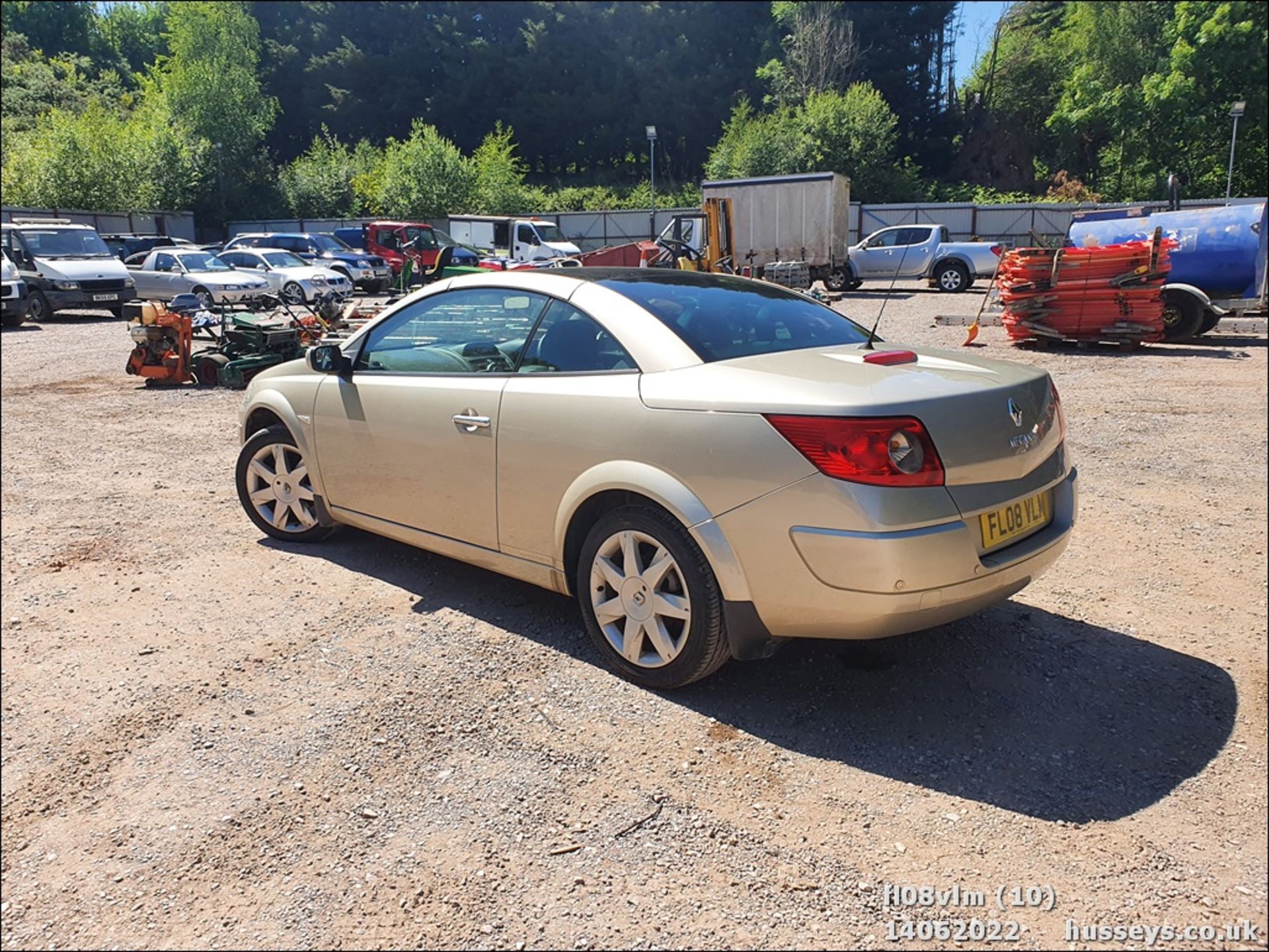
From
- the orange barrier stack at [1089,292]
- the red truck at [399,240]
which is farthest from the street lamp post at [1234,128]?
the red truck at [399,240]

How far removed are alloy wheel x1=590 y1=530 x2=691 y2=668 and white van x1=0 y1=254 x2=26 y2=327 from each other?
20025 millimetres

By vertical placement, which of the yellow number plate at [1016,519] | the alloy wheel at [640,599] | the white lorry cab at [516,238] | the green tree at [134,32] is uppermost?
the green tree at [134,32]

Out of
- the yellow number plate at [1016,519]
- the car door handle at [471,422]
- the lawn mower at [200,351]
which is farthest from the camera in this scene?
the lawn mower at [200,351]

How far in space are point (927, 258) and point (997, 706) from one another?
2383 cm

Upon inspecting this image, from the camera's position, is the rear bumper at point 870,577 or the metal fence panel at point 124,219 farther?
the metal fence panel at point 124,219

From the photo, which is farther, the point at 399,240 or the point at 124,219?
the point at 124,219

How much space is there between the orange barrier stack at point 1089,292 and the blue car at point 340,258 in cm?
1795

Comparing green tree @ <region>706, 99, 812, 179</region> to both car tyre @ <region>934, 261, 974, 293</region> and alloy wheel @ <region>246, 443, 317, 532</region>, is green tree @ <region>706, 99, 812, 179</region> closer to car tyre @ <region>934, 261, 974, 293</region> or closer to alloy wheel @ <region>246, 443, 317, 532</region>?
car tyre @ <region>934, 261, 974, 293</region>

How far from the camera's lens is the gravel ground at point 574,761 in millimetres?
2309

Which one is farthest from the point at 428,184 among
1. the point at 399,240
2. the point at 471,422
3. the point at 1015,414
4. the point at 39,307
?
the point at 1015,414

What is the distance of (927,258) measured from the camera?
25.0 m

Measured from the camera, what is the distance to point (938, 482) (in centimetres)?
288

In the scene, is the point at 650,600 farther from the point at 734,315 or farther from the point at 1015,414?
the point at 1015,414

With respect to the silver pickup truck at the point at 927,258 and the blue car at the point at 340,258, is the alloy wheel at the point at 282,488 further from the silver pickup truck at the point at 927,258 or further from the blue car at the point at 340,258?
the silver pickup truck at the point at 927,258
